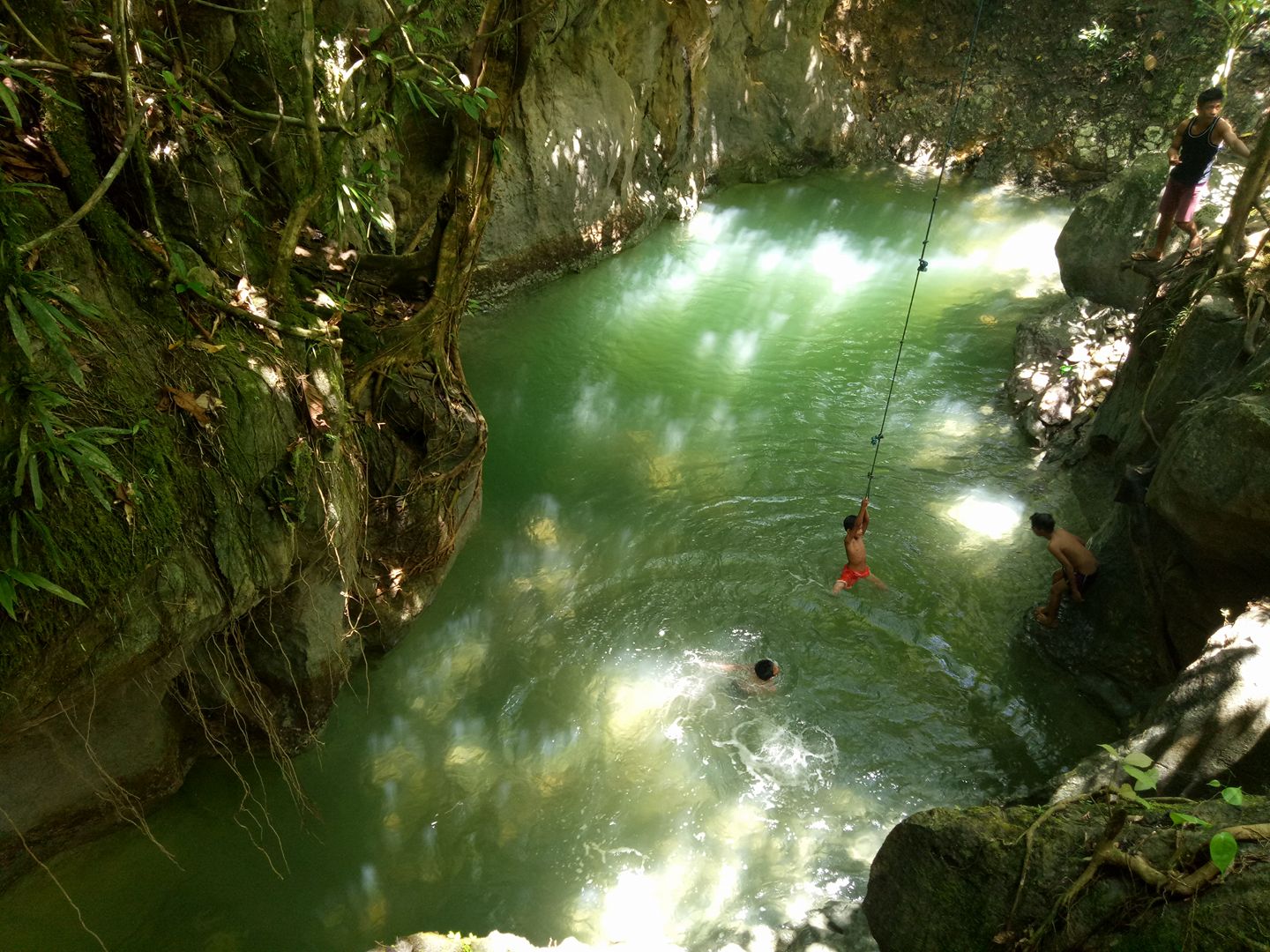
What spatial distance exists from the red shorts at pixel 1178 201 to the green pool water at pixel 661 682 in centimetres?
175

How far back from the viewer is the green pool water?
3820 mm

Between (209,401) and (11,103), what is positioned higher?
(11,103)

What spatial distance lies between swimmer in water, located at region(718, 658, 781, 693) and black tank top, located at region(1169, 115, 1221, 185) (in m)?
4.85

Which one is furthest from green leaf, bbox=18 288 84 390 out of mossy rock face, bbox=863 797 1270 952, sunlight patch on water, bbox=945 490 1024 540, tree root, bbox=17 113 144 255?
sunlight patch on water, bbox=945 490 1024 540

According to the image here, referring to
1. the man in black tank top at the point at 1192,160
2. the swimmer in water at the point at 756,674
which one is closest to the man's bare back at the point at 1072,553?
the swimmer in water at the point at 756,674

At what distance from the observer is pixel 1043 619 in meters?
4.98

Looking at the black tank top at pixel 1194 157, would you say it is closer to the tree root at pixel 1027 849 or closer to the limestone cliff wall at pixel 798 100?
the limestone cliff wall at pixel 798 100

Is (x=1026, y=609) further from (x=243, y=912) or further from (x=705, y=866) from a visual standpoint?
(x=243, y=912)

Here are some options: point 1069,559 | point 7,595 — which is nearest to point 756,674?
point 1069,559

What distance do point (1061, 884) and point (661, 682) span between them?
8.68ft

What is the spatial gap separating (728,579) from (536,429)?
220 centimetres

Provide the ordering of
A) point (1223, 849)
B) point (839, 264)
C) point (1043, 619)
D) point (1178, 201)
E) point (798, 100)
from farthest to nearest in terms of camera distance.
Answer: point (798, 100), point (839, 264), point (1178, 201), point (1043, 619), point (1223, 849)

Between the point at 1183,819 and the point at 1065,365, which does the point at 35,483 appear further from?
the point at 1065,365

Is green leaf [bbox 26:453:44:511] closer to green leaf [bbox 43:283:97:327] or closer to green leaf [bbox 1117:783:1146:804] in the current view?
green leaf [bbox 43:283:97:327]
